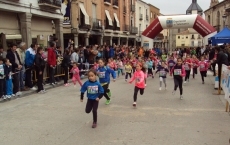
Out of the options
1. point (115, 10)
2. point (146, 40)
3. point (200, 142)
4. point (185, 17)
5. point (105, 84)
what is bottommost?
point (200, 142)

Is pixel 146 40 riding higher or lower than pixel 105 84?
higher

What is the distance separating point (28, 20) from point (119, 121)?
11.6 m

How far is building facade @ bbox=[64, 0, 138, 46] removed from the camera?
84.2 ft

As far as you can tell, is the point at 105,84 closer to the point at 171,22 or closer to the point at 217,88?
the point at 217,88

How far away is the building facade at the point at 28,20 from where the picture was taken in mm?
15844

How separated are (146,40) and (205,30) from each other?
15.2 ft

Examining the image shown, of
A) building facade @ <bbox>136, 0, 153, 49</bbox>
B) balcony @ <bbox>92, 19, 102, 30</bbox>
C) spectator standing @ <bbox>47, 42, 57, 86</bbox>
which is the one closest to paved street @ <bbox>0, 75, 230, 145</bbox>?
spectator standing @ <bbox>47, 42, 57, 86</bbox>

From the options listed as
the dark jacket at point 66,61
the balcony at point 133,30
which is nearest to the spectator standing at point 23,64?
the dark jacket at point 66,61

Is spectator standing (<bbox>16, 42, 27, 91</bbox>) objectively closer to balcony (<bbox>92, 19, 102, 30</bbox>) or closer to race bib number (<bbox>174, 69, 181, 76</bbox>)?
race bib number (<bbox>174, 69, 181, 76</bbox>)

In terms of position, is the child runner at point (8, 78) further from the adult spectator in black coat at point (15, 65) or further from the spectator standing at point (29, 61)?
the spectator standing at point (29, 61)

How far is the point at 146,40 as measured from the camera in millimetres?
24328

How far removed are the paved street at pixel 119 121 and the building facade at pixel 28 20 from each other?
6582mm

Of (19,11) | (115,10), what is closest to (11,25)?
(19,11)

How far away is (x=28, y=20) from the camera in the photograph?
17.0 meters
